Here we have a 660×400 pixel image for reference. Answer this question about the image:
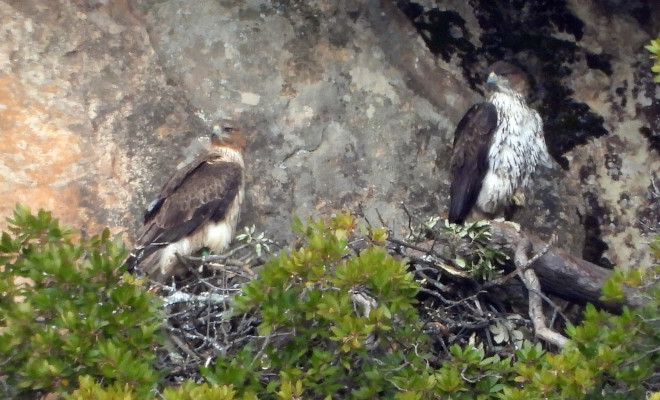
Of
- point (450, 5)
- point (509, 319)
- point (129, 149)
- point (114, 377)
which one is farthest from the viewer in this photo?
point (450, 5)

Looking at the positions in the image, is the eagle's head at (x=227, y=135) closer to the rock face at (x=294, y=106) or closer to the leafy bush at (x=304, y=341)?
the rock face at (x=294, y=106)

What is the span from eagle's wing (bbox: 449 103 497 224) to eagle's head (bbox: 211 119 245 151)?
1.39 m

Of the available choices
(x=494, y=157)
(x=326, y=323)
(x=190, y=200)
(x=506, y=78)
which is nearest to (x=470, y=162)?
(x=494, y=157)

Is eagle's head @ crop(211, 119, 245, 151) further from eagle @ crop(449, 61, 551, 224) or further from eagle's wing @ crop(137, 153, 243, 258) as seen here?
eagle @ crop(449, 61, 551, 224)

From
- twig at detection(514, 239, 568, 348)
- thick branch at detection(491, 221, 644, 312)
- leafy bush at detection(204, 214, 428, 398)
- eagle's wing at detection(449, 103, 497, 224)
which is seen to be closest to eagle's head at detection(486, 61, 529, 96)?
eagle's wing at detection(449, 103, 497, 224)

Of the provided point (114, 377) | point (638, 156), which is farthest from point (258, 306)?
point (638, 156)

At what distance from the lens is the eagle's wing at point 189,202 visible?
294 inches

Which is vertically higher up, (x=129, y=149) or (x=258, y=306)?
(x=258, y=306)

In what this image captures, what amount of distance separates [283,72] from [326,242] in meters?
3.24

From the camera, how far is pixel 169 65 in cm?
834

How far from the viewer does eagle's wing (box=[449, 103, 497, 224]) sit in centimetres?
784

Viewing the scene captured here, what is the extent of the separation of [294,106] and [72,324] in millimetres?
3417

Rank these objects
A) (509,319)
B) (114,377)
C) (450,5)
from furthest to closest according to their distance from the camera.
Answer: (450,5) → (509,319) → (114,377)

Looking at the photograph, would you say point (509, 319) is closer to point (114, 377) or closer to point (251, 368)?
point (251, 368)
